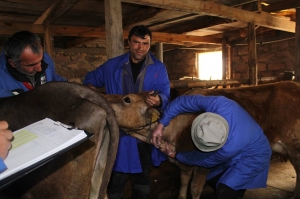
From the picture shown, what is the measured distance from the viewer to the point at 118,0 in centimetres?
344

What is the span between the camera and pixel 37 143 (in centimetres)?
118

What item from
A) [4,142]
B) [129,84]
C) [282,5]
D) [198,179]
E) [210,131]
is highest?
[282,5]

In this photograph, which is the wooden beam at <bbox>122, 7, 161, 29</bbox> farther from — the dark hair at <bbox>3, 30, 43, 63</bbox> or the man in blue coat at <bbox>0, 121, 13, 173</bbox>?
the man in blue coat at <bbox>0, 121, 13, 173</bbox>

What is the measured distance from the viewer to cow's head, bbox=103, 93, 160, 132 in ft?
10.5

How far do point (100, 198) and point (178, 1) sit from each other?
349 cm

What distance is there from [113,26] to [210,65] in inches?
375

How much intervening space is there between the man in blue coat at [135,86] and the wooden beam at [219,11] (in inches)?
35.9

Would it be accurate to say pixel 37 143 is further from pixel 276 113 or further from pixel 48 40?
pixel 48 40

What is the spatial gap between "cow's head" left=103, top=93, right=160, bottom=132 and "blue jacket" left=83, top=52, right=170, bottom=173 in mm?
148

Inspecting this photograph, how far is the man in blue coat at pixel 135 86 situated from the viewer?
3184mm

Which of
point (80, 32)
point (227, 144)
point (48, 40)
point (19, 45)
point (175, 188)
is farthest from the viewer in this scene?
point (80, 32)

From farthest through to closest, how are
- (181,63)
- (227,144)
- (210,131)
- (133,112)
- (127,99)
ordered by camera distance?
(181,63), (133,112), (127,99), (227,144), (210,131)

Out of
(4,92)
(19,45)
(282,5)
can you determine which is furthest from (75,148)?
(282,5)

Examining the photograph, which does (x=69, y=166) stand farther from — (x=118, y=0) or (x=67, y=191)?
(x=118, y=0)
